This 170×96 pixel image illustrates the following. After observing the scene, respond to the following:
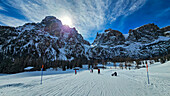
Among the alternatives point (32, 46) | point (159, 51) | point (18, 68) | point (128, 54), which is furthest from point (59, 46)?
point (159, 51)

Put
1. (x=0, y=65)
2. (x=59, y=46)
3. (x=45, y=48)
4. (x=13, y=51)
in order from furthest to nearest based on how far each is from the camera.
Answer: (x=59, y=46) < (x=45, y=48) < (x=13, y=51) < (x=0, y=65)

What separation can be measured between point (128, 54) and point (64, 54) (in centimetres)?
16140

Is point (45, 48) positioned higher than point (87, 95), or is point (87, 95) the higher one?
point (45, 48)

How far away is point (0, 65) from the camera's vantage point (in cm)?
4550

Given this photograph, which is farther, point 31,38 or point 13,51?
point 31,38

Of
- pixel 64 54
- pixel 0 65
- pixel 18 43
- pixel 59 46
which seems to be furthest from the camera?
pixel 59 46

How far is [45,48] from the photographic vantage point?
160 metres

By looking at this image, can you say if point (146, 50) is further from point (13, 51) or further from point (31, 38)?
point (13, 51)

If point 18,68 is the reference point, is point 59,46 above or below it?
above

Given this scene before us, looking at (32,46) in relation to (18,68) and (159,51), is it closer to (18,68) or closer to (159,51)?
(18,68)

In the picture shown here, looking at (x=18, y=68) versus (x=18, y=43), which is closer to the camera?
(x=18, y=68)

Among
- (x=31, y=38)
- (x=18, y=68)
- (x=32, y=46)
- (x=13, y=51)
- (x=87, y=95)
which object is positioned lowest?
(x=18, y=68)

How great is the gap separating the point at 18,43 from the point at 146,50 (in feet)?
954

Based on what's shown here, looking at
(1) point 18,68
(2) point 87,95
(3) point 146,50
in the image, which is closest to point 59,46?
(1) point 18,68
